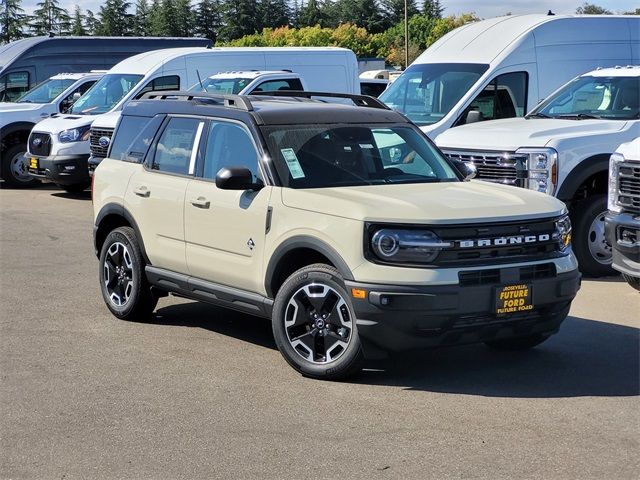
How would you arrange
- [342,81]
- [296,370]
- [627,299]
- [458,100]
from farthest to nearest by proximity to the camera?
[342,81], [458,100], [627,299], [296,370]

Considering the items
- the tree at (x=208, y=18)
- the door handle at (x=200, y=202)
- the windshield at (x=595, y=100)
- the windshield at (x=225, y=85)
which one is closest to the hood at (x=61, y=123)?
the windshield at (x=225, y=85)

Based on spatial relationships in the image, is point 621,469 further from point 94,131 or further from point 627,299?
point 94,131

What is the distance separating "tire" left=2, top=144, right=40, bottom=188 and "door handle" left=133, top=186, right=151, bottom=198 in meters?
12.2

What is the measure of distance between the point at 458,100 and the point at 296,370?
7.09m

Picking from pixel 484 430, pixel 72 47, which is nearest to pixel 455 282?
pixel 484 430

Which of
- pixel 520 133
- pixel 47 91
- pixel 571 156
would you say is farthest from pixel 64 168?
pixel 571 156

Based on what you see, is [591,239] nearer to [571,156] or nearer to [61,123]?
[571,156]

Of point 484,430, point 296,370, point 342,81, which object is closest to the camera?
point 484,430

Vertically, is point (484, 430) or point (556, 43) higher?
point (556, 43)

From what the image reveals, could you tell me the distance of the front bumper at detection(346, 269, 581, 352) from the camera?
240 inches

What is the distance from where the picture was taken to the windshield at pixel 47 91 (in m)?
21.0

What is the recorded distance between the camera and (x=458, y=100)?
Result: 42.7 feet

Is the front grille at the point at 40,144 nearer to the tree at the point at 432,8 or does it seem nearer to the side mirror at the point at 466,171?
the side mirror at the point at 466,171

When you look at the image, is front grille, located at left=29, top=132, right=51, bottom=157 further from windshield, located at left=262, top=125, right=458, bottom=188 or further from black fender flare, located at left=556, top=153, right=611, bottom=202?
windshield, located at left=262, top=125, right=458, bottom=188
